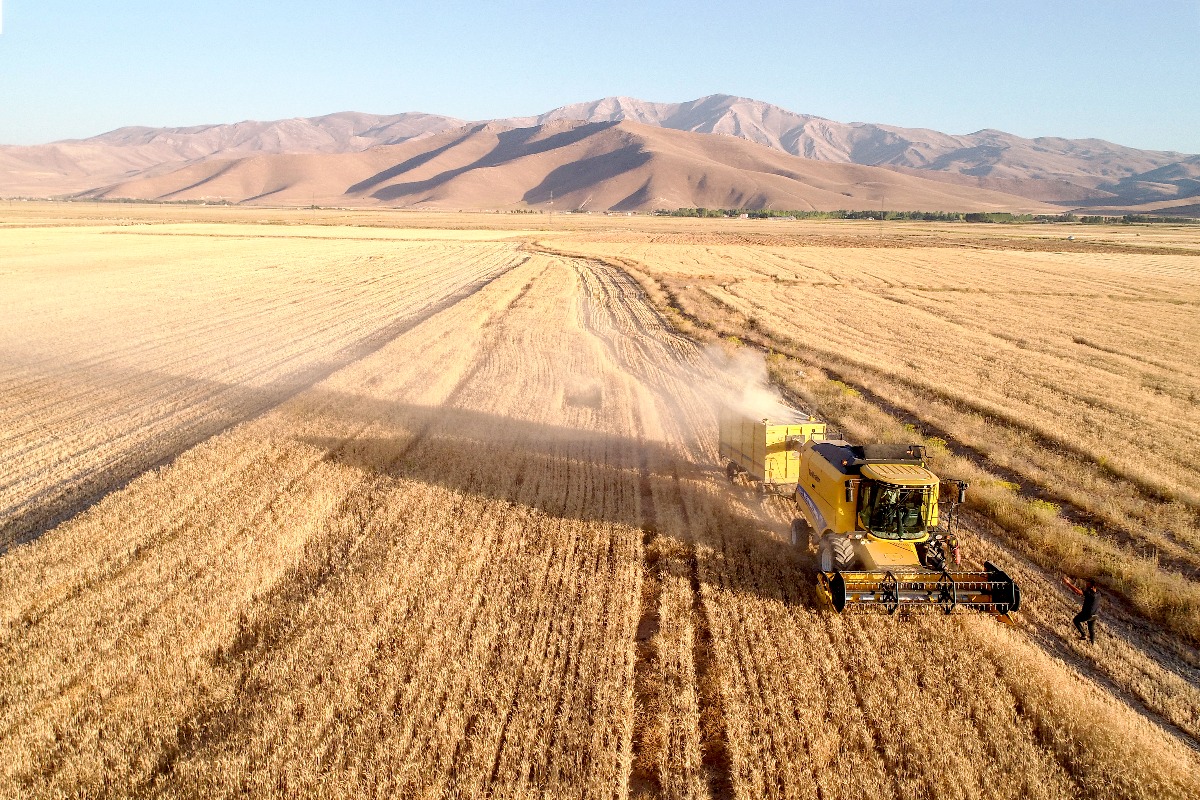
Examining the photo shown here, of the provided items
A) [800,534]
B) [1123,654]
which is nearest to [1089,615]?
[1123,654]

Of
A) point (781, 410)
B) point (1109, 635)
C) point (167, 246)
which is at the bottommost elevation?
point (1109, 635)

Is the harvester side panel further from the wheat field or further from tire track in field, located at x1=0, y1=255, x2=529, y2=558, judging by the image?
tire track in field, located at x1=0, y1=255, x2=529, y2=558

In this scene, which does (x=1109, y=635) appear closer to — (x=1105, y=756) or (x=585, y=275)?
(x=1105, y=756)

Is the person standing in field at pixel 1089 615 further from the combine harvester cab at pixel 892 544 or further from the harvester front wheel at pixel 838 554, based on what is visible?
Result: the harvester front wheel at pixel 838 554

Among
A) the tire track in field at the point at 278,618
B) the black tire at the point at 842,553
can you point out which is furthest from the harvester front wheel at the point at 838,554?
the tire track in field at the point at 278,618

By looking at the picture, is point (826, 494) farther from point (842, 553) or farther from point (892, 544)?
point (892, 544)

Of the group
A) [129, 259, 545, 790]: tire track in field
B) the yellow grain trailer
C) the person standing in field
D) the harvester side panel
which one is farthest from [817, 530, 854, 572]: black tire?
[129, 259, 545, 790]: tire track in field

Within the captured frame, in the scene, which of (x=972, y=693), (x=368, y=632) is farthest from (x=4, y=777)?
(x=972, y=693)
